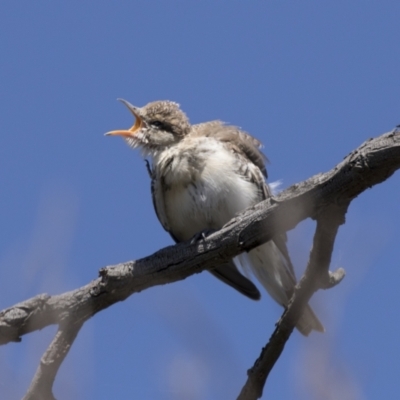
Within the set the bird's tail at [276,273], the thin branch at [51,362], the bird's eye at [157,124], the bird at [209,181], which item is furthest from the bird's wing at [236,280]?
the thin branch at [51,362]

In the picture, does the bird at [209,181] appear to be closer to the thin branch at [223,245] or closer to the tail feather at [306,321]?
the tail feather at [306,321]

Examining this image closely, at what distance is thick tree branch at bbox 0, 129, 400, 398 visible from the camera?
14.7 feet

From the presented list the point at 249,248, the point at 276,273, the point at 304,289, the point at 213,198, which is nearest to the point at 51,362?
the point at 249,248

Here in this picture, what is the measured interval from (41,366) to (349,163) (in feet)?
7.34

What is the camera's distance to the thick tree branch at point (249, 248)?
14.7ft

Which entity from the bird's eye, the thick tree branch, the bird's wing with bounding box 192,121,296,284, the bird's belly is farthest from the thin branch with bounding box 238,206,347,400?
the bird's eye

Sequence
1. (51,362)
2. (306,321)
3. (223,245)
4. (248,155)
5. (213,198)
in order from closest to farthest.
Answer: (51,362), (223,245), (306,321), (213,198), (248,155)

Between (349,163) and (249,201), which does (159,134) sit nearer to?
(249,201)

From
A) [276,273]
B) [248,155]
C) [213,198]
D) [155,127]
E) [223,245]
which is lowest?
[223,245]

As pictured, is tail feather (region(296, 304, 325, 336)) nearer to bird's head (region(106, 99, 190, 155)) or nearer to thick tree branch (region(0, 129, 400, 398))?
thick tree branch (region(0, 129, 400, 398))

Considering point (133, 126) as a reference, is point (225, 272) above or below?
below

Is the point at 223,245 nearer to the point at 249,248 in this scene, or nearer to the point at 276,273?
the point at 249,248

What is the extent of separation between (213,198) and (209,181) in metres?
0.14

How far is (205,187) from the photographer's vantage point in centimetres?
635
